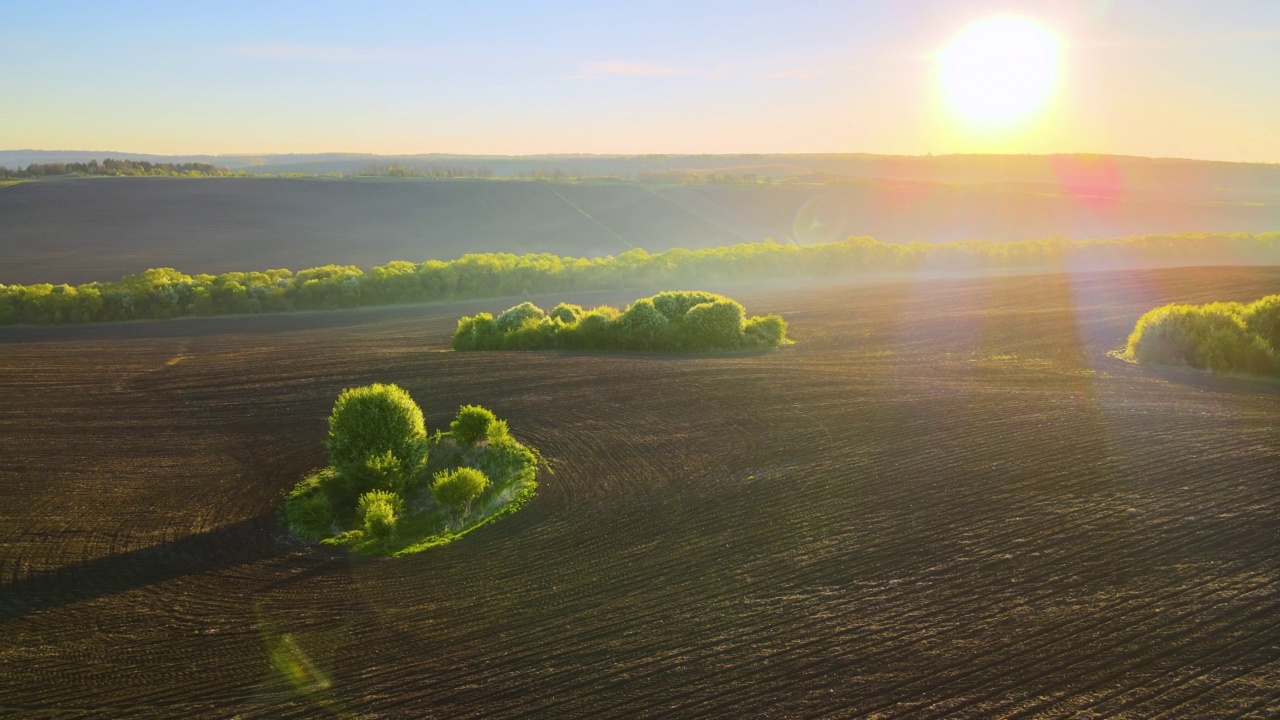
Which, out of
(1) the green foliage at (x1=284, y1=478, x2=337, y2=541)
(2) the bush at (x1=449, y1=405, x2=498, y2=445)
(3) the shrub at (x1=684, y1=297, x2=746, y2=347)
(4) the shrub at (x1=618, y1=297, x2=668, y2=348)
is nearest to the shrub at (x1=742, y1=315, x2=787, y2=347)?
(3) the shrub at (x1=684, y1=297, x2=746, y2=347)

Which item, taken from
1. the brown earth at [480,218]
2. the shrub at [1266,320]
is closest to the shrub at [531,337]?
the shrub at [1266,320]

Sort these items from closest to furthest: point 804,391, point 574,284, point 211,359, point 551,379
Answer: point 804,391, point 551,379, point 211,359, point 574,284

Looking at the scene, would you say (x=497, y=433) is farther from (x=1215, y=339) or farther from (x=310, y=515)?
(x=1215, y=339)

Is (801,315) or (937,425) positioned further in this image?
(801,315)

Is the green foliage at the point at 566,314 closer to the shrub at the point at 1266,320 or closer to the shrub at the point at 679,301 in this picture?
the shrub at the point at 679,301

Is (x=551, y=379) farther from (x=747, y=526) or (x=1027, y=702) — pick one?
(x=1027, y=702)

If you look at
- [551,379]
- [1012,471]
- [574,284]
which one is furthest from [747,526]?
[574,284]

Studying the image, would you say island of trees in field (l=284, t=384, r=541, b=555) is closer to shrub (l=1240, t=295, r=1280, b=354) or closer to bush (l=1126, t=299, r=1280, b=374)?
bush (l=1126, t=299, r=1280, b=374)
